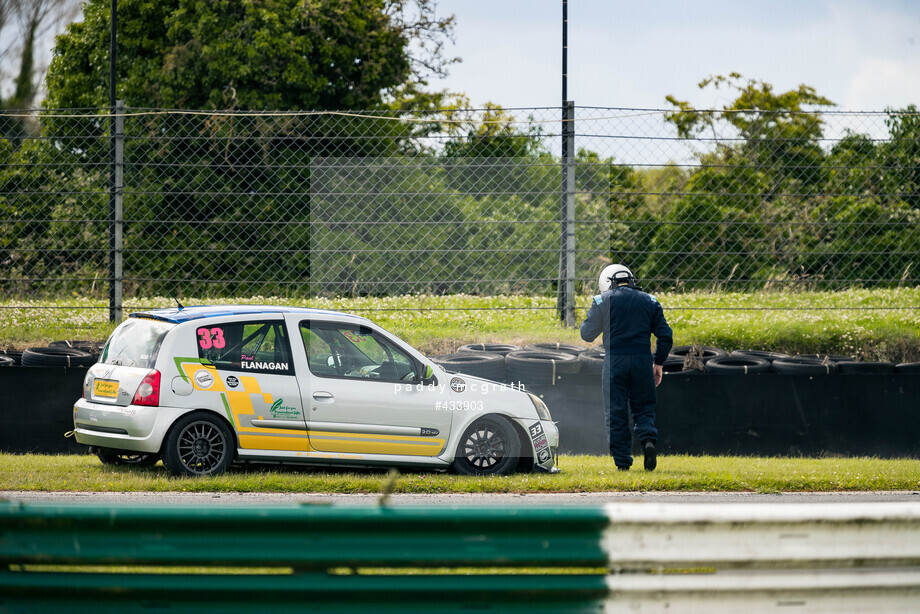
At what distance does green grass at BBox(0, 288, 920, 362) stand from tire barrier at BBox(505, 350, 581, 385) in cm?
131

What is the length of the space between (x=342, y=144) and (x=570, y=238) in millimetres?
3436

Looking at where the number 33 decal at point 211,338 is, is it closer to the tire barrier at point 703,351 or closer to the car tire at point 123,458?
the car tire at point 123,458

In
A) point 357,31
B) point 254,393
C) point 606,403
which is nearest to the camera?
point 254,393

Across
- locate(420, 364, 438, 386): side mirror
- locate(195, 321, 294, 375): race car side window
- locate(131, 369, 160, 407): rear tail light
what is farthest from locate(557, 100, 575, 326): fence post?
locate(131, 369, 160, 407): rear tail light

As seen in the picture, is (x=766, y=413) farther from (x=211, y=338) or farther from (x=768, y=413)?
(x=211, y=338)

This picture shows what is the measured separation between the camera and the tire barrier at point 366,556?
3059 mm

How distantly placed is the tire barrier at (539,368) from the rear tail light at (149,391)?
175 inches

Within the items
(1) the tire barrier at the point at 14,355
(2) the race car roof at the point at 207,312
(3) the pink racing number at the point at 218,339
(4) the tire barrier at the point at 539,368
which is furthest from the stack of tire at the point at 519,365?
(1) the tire barrier at the point at 14,355

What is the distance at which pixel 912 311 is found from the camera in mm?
12812

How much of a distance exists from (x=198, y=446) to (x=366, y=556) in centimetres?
524

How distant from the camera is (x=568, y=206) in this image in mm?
12062

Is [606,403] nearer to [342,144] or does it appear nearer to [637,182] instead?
[637,182]

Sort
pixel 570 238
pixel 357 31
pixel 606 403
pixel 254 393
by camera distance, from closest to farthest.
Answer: pixel 254 393, pixel 606 403, pixel 570 238, pixel 357 31

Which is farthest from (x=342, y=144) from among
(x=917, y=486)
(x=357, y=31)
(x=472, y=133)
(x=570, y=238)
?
(x=357, y=31)
